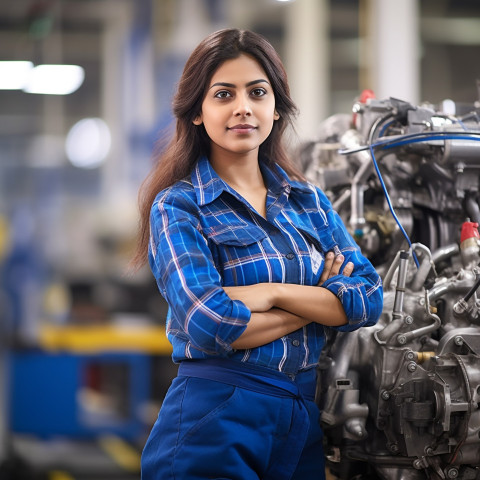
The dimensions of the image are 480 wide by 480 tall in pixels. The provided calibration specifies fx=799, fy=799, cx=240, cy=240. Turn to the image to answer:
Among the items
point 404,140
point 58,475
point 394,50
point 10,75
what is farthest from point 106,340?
point 10,75

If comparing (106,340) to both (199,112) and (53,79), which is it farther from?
(53,79)

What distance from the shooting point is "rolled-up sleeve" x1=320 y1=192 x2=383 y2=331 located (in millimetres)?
2121

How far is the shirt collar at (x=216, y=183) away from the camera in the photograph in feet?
6.95

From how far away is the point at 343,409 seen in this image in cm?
238

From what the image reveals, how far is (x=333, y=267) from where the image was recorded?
2229 mm

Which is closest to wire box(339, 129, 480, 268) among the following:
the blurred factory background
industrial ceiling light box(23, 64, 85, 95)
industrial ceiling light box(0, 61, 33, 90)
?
the blurred factory background

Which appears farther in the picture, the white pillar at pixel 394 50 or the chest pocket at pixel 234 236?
the white pillar at pixel 394 50

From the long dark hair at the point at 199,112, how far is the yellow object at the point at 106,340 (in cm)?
535

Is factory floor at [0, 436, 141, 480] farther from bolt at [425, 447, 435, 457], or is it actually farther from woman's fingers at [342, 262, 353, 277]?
woman's fingers at [342, 262, 353, 277]

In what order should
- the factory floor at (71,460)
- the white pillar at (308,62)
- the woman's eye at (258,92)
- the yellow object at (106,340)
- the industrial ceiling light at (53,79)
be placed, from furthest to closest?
the industrial ceiling light at (53,79), the white pillar at (308,62), the yellow object at (106,340), the factory floor at (71,460), the woman's eye at (258,92)

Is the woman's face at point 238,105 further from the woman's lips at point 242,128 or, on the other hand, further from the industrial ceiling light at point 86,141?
the industrial ceiling light at point 86,141

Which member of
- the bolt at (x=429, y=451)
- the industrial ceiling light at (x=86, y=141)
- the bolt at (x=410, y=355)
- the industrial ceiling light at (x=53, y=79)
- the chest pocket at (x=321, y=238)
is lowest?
the bolt at (x=429, y=451)

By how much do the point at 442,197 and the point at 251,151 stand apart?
87 centimetres

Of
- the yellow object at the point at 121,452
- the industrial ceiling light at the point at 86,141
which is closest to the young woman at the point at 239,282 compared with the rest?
the yellow object at the point at 121,452
